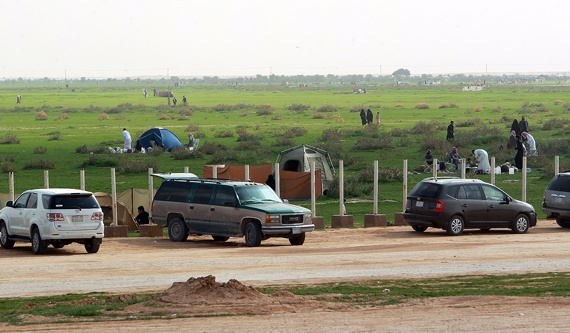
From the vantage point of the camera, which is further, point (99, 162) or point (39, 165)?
point (99, 162)

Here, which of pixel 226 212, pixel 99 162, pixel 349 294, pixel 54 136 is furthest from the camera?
pixel 54 136

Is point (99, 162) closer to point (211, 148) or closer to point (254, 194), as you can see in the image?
point (211, 148)

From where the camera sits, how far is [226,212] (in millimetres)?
25719

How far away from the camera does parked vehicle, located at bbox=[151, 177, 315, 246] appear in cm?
2520

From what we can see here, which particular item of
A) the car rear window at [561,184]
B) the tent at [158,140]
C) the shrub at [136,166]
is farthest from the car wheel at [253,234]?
the tent at [158,140]

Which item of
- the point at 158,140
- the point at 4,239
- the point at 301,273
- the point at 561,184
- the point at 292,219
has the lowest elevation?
the point at 4,239

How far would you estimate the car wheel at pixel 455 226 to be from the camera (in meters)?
27.8

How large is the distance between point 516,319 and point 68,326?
6232 millimetres

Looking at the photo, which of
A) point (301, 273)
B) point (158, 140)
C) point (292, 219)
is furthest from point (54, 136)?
point (301, 273)

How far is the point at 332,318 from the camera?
1445 cm

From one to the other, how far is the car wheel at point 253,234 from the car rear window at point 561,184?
31.8ft

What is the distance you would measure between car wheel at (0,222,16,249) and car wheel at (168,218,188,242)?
409cm

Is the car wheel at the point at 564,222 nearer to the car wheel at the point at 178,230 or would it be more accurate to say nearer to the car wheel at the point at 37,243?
the car wheel at the point at 178,230

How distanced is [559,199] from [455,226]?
377 cm
